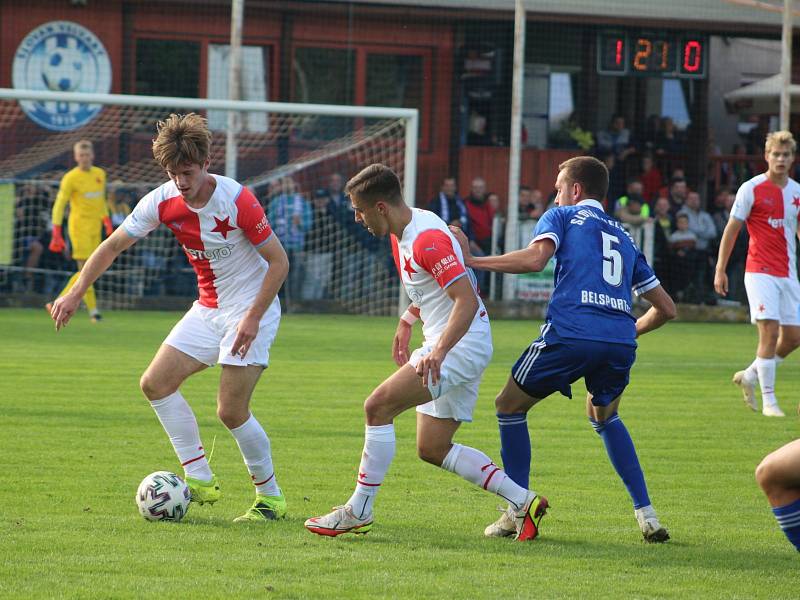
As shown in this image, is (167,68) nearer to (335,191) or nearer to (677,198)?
(335,191)

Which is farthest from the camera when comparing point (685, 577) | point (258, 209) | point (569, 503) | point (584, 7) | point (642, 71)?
point (584, 7)

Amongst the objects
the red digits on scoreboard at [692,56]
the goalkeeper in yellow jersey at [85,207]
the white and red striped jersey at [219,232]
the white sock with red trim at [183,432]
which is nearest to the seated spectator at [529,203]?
the red digits on scoreboard at [692,56]

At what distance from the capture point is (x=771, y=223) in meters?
10.9

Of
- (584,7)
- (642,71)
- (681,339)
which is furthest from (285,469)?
(584,7)

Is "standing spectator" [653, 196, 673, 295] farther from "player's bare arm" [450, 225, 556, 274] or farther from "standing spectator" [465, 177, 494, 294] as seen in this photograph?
"player's bare arm" [450, 225, 556, 274]

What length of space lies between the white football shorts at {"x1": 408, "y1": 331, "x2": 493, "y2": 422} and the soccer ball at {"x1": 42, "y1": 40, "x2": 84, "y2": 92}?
58.3 feet

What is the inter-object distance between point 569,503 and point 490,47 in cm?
1758

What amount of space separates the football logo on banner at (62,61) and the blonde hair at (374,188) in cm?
1733

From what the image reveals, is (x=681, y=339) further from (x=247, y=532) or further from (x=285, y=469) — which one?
(x=247, y=532)

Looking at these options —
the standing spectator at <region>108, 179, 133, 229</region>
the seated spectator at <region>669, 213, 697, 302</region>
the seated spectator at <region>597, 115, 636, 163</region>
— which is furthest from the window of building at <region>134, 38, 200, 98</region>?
the seated spectator at <region>669, 213, 697, 302</region>

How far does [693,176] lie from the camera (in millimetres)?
24734

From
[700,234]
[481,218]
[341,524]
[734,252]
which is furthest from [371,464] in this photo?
[734,252]

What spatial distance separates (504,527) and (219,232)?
6.46 ft

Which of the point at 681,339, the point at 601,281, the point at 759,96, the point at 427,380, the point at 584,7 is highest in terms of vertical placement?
the point at 584,7
